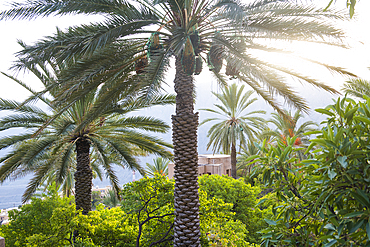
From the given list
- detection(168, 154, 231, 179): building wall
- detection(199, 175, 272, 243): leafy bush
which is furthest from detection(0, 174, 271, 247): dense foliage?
detection(168, 154, 231, 179): building wall

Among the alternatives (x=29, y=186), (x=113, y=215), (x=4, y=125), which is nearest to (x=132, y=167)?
(x=113, y=215)

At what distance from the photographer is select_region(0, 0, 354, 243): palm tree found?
5926mm

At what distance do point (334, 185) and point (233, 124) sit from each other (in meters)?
19.3

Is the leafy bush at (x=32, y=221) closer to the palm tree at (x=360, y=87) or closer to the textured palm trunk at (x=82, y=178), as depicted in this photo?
the textured palm trunk at (x=82, y=178)

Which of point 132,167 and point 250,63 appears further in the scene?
point 132,167

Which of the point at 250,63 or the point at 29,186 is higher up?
the point at 250,63

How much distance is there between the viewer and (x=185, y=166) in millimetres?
6664

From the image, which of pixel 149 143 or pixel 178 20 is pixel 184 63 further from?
pixel 149 143

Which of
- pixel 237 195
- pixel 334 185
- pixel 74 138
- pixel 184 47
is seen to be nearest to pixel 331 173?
pixel 334 185

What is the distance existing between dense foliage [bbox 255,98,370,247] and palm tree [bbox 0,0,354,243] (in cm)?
344

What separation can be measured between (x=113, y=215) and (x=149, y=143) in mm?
2974

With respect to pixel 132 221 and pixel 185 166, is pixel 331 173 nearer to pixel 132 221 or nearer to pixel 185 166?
pixel 185 166

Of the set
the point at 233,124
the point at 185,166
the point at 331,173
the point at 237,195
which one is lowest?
the point at 237,195

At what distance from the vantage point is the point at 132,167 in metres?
11.4
